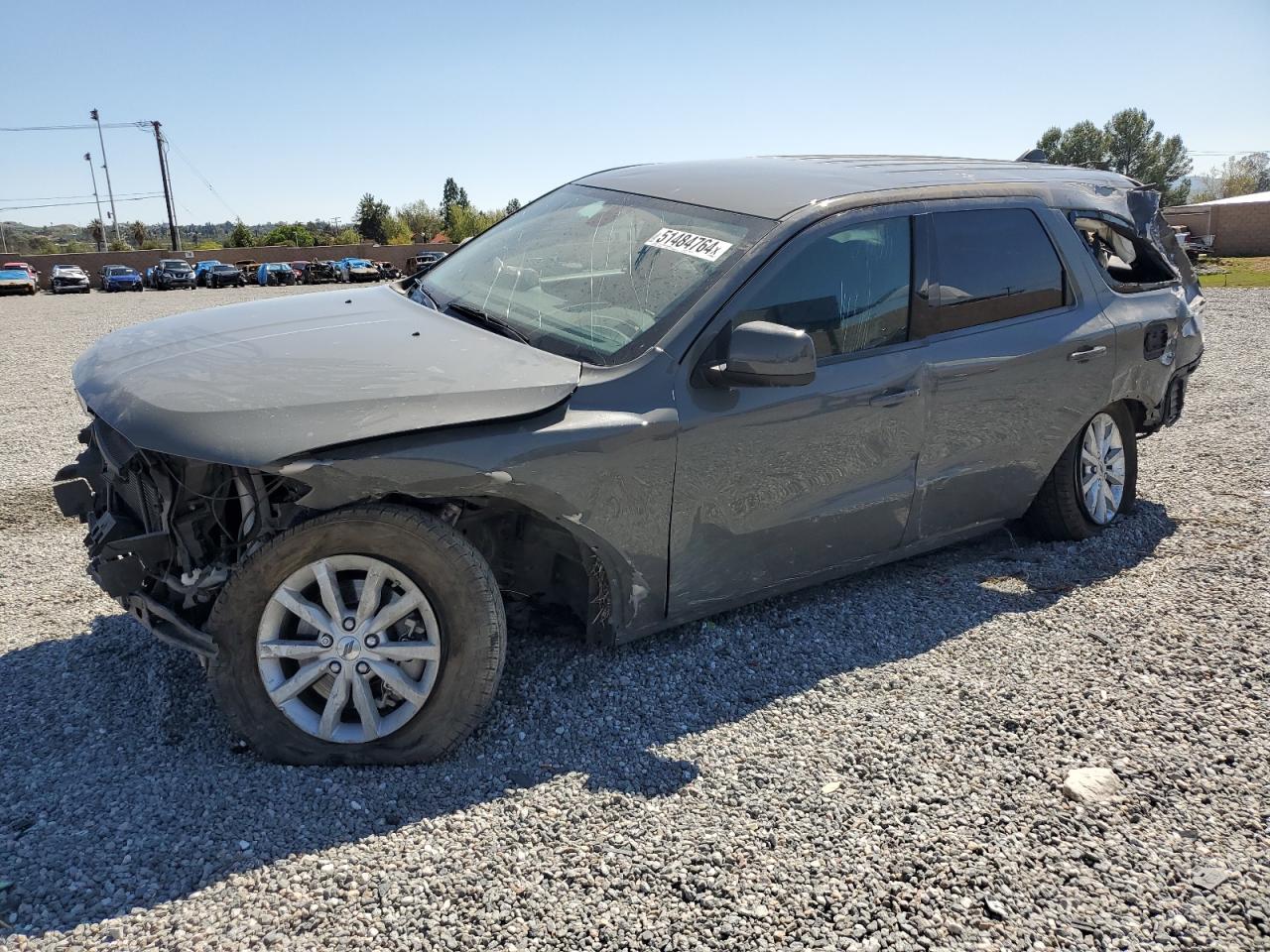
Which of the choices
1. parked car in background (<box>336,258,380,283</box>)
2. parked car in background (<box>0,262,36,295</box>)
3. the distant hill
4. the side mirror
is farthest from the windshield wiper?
the distant hill

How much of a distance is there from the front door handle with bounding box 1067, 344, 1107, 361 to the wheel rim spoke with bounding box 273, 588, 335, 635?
3436 mm

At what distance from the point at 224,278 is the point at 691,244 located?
46716 mm

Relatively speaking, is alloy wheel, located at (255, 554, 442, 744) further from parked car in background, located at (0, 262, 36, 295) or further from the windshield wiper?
parked car in background, located at (0, 262, 36, 295)

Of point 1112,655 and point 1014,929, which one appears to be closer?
point 1014,929

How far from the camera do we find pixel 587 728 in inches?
128

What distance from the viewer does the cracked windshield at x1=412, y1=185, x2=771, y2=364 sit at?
3475mm

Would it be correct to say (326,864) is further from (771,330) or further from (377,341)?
(771,330)

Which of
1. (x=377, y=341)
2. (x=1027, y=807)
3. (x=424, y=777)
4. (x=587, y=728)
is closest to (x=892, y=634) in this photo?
(x=1027, y=807)

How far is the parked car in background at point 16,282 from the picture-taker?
4150 centimetres

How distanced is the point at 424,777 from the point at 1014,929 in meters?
1.66

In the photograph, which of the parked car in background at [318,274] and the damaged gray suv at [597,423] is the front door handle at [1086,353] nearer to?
the damaged gray suv at [597,423]

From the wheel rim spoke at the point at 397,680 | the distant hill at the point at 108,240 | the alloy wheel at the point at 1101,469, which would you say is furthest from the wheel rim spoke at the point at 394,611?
the distant hill at the point at 108,240

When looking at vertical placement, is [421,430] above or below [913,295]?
below

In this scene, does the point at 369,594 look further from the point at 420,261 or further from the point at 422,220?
the point at 422,220
